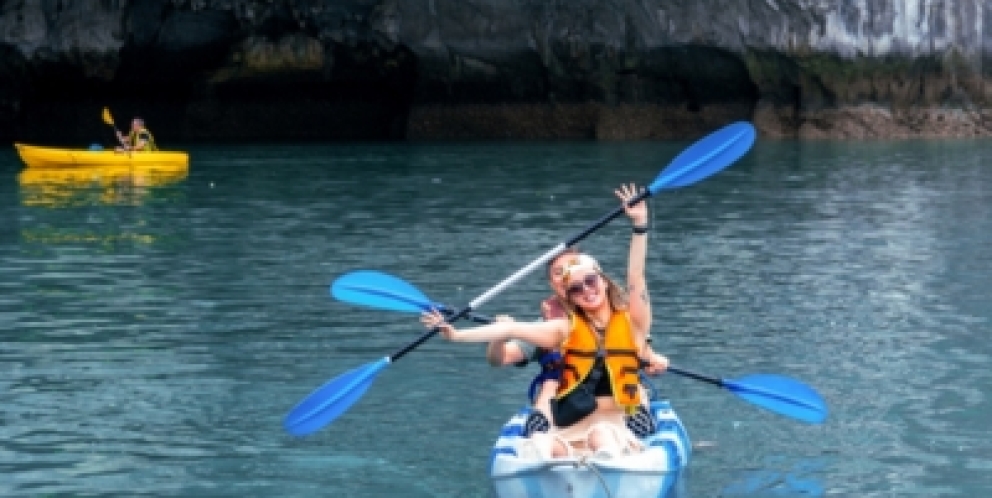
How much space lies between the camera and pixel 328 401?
9.35m

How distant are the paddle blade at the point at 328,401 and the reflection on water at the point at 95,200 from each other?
34.5 ft

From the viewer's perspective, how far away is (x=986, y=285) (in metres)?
15.6

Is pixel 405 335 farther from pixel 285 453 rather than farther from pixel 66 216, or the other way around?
pixel 66 216

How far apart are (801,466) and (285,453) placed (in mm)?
2763

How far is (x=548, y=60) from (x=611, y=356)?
29804 mm

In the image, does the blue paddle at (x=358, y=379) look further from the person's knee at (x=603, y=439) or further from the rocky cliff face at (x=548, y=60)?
the rocky cliff face at (x=548, y=60)

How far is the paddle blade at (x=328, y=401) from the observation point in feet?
30.6

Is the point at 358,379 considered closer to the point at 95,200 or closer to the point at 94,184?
the point at 95,200

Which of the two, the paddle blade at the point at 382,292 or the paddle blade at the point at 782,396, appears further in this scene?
the paddle blade at the point at 782,396

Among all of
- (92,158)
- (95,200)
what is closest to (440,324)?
(95,200)

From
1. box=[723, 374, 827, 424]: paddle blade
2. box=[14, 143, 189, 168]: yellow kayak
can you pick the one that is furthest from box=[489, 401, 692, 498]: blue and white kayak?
box=[14, 143, 189, 168]: yellow kayak

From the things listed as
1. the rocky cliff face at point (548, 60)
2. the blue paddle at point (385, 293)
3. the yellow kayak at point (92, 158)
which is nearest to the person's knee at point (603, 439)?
the blue paddle at point (385, 293)

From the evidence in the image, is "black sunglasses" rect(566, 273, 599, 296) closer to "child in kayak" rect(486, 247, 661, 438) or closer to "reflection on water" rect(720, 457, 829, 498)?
"child in kayak" rect(486, 247, 661, 438)

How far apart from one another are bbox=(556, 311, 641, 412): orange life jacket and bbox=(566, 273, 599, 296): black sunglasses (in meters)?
0.14
